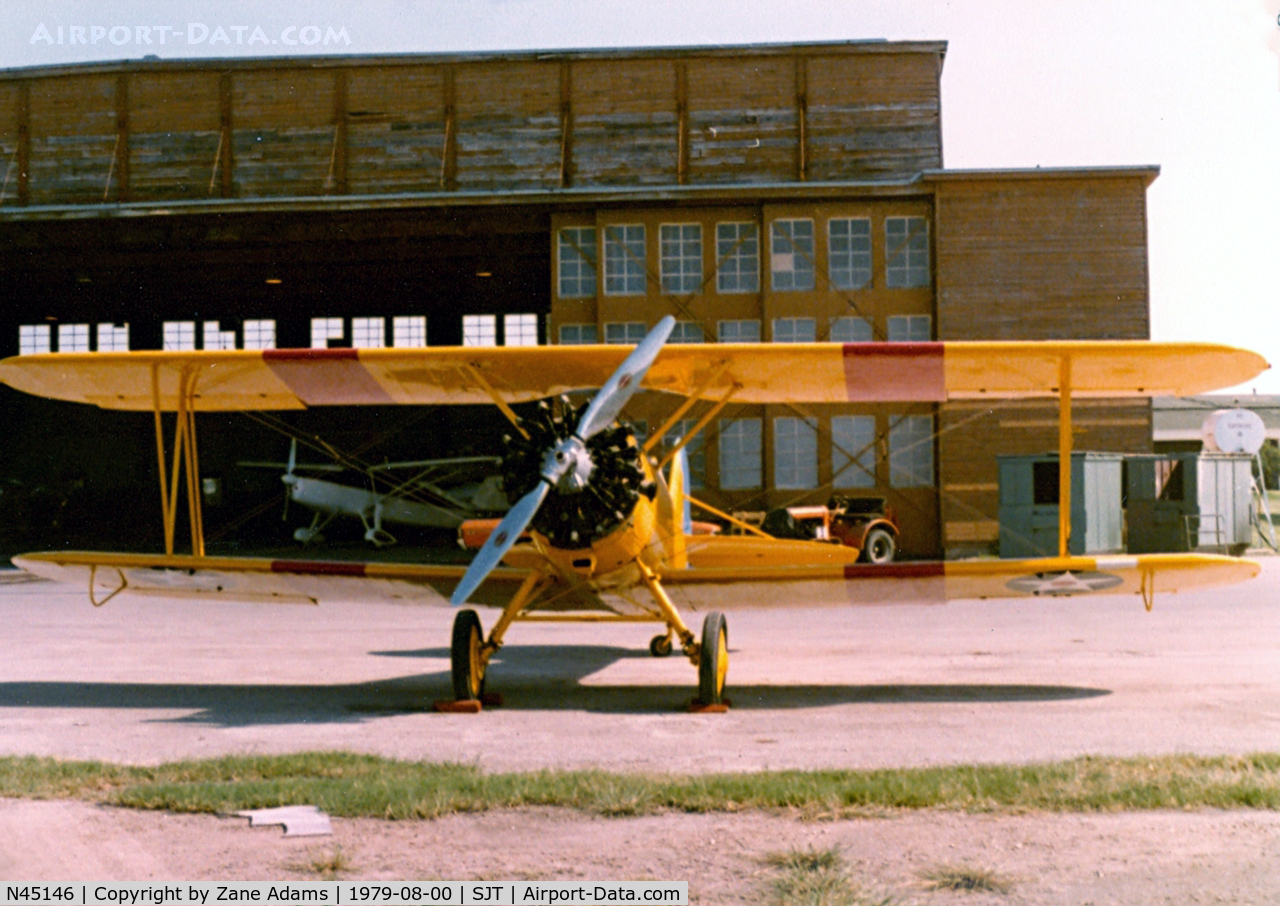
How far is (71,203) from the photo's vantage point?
88.5 ft

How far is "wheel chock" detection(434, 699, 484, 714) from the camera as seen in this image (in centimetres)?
834

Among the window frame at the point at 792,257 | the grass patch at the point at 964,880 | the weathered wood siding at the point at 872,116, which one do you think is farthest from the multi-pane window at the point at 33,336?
the grass patch at the point at 964,880

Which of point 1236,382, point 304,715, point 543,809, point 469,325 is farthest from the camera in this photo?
point 469,325

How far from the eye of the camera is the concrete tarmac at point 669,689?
7.02 metres

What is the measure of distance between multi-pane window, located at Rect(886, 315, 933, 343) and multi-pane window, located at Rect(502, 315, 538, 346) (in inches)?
612

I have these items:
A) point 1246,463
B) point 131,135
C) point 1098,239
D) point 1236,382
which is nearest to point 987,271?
point 1098,239

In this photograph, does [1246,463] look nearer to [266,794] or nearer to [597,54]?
[597,54]

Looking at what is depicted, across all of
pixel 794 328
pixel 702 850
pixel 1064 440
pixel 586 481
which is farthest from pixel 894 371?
pixel 794 328

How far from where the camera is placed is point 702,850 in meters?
4.64

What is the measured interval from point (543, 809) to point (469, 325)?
34385 mm

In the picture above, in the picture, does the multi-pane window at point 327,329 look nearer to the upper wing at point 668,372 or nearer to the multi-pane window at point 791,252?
the multi-pane window at point 791,252

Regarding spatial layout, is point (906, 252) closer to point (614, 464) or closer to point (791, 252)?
point (791, 252)

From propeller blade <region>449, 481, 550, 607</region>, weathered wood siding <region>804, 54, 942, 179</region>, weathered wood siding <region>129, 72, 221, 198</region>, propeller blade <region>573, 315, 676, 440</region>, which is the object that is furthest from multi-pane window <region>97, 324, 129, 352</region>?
propeller blade <region>449, 481, 550, 607</region>

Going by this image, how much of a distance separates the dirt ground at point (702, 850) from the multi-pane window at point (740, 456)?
2032cm
